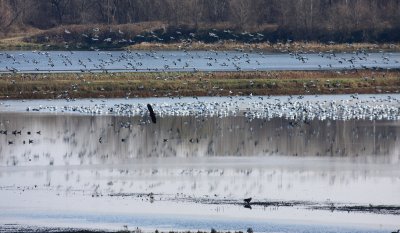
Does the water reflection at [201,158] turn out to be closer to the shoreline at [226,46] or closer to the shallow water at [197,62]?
the shallow water at [197,62]

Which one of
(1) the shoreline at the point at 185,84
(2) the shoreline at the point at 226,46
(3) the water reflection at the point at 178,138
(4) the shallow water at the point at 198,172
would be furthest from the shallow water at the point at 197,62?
(4) the shallow water at the point at 198,172

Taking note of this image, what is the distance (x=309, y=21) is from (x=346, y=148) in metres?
75.4

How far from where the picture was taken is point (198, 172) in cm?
3541

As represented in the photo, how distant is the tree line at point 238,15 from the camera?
11225 centimetres

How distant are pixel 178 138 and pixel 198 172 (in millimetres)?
7859

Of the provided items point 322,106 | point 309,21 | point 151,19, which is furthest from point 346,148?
point 151,19

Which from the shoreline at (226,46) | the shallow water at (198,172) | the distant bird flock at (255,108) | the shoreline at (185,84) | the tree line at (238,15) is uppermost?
the tree line at (238,15)

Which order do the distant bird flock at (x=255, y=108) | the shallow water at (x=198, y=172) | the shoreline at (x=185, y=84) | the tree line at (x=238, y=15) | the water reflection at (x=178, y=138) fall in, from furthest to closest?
the tree line at (x=238, y=15)
the shoreline at (x=185, y=84)
the distant bird flock at (x=255, y=108)
the water reflection at (x=178, y=138)
the shallow water at (x=198, y=172)

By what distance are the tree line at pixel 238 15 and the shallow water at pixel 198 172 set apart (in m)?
63.9

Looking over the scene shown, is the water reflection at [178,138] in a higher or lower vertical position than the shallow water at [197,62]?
lower

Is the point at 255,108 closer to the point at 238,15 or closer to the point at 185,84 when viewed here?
the point at 185,84

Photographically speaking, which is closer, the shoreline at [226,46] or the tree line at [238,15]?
the shoreline at [226,46]

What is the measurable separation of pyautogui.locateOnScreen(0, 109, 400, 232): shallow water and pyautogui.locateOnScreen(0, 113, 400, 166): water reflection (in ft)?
0.13

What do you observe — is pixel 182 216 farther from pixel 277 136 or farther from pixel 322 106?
pixel 322 106
